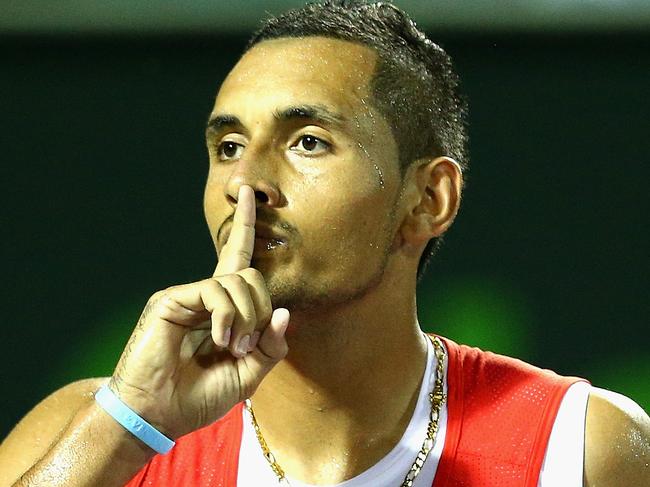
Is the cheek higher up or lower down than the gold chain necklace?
higher up

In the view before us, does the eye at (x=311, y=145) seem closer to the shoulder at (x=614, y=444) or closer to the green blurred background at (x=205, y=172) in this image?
the shoulder at (x=614, y=444)

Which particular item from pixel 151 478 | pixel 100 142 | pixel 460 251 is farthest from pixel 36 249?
pixel 151 478

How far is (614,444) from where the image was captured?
2459 mm

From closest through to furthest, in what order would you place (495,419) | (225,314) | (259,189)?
(225,314)
(259,189)
(495,419)

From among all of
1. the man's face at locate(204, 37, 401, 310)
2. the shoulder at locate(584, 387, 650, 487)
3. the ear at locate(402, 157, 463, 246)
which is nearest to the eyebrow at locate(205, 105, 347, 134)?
the man's face at locate(204, 37, 401, 310)

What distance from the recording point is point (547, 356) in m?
3.66

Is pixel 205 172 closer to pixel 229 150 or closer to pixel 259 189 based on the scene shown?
pixel 229 150

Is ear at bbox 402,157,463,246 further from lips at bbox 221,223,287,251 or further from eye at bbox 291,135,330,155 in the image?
lips at bbox 221,223,287,251

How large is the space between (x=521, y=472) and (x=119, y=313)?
5.51ft

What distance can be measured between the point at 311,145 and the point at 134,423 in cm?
60

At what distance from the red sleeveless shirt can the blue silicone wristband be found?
13.1 inches

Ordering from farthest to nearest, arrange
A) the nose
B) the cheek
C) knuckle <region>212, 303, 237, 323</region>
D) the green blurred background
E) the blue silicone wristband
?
the green blurred background, the cheek, the nose, the blue silicone wristband, knuckle <region>212, 303, 237, 323</region>

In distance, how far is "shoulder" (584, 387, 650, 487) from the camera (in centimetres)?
243

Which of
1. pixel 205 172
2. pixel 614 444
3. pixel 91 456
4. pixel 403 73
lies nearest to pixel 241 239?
pixel 91 456
